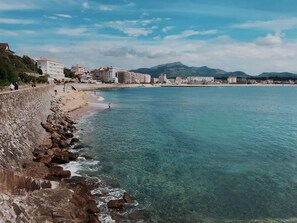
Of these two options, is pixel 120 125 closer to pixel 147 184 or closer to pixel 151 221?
pixel 147 184

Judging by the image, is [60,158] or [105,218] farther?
[60,158]

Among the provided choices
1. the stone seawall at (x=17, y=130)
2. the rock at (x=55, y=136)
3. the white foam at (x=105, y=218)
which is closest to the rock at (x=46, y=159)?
the stone seawall at (x=17, y=130)

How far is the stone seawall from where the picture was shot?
18.1 m

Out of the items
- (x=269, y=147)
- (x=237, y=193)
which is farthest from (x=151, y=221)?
(x=269, y=147)

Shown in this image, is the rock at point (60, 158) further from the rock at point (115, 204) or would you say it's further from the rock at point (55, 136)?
the rock at point (115, 204)

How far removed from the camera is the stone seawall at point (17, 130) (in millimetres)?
18109

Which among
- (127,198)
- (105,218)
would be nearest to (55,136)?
(127,198)

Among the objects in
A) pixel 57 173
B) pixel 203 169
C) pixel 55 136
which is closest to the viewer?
pixel 57 173

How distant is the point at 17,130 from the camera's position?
70.5 ft

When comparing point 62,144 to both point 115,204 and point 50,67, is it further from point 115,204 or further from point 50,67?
point 50,67

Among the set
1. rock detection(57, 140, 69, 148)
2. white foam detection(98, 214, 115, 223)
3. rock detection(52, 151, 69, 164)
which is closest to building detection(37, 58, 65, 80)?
rock detection(57, 140, 69, 148)

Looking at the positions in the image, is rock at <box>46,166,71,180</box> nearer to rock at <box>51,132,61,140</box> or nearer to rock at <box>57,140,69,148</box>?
rock at <box>57,140,69,148</box>

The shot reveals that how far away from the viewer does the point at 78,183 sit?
18094 mm

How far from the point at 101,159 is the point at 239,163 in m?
10.4
